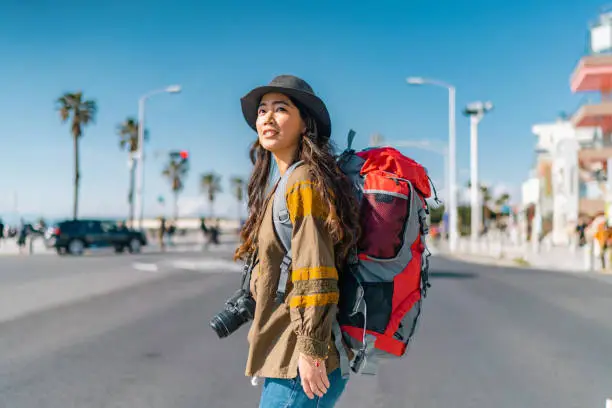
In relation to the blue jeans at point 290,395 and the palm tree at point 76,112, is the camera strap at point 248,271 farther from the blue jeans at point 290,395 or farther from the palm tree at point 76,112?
the palm tree at point 76,112

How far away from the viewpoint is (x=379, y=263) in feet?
6.75

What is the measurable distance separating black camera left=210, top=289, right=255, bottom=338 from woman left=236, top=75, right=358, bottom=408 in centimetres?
12

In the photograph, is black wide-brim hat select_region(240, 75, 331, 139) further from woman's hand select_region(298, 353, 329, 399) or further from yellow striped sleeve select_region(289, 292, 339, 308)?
woman's hand select_region(298, 353, 329, 399)

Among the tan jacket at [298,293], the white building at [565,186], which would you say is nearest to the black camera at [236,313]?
the tan jacket at [298,293]

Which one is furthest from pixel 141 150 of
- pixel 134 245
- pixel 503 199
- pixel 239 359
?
pixel 503 199

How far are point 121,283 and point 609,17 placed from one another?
47867 millimetres

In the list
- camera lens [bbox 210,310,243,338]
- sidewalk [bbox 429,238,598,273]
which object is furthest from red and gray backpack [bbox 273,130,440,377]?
sidewalk [bbox 429,238,598,273]

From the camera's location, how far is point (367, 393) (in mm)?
5168

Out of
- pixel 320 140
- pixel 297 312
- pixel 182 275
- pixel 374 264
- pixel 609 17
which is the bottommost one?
pixel 182 275

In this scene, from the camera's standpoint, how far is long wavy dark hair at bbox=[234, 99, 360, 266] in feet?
6.51

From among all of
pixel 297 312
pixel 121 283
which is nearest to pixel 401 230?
pixel 297 312

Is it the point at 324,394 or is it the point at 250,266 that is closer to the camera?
the point at 324,394

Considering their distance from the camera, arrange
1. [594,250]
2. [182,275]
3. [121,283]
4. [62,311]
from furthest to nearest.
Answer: [594,250], [182,275], [121,283], [62,311]

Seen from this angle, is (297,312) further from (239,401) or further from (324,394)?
(239,401)
